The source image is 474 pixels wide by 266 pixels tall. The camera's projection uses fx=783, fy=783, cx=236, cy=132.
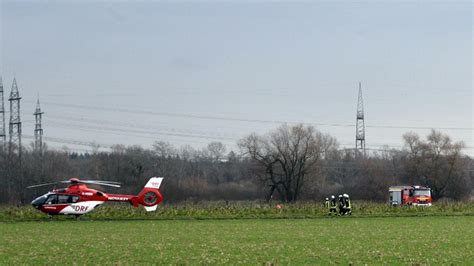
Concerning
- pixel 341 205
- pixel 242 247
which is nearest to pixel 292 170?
pixel 341 205

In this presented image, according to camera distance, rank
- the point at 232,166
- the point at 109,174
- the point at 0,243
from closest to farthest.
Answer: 1. the point at 0,243
2. the point at 109,174
3. the point at 232,166

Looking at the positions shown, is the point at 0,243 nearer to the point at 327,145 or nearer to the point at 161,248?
the point at 161,248

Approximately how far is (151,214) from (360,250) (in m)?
30.5

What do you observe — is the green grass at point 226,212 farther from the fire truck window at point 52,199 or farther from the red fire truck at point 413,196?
the red fire truck at point 413,196

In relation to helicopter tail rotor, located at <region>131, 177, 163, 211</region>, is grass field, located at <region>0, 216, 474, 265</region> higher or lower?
lower

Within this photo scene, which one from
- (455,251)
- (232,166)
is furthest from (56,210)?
(232,166)

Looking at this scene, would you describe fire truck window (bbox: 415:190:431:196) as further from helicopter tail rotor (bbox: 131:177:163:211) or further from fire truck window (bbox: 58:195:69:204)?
fire truck window (bbox: 58:195:69:204)

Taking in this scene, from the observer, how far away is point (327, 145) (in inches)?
4166

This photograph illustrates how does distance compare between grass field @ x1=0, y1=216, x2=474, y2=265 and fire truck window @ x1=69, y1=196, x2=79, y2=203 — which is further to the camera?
fire truck window @ x1=69, y1=196, x2=79, y2=203

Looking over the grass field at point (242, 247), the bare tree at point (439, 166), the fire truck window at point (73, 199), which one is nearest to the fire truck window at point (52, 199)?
the fire truck window at point (73, 199)

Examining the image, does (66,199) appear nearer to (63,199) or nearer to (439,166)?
(63,199)

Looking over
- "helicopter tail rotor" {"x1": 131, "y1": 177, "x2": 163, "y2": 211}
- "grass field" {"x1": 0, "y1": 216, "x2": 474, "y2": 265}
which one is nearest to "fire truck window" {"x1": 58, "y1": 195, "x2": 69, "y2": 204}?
"helicopter tail rotor" {"x1": 131, "y1": 177, "x2": 163, "y2": 211}

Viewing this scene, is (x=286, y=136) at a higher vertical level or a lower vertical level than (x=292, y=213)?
higher

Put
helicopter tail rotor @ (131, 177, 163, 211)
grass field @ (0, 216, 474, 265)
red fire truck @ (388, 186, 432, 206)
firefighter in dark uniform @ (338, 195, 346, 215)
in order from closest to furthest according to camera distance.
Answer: grass field @ (0, 216, 474, 265)
firefighter in dark uniform @ (338, 195, 346, 215)
helicopter tail rotor @ (131, 177, 163, 211)
red fire truck @ (388, 186, 432, 206)
